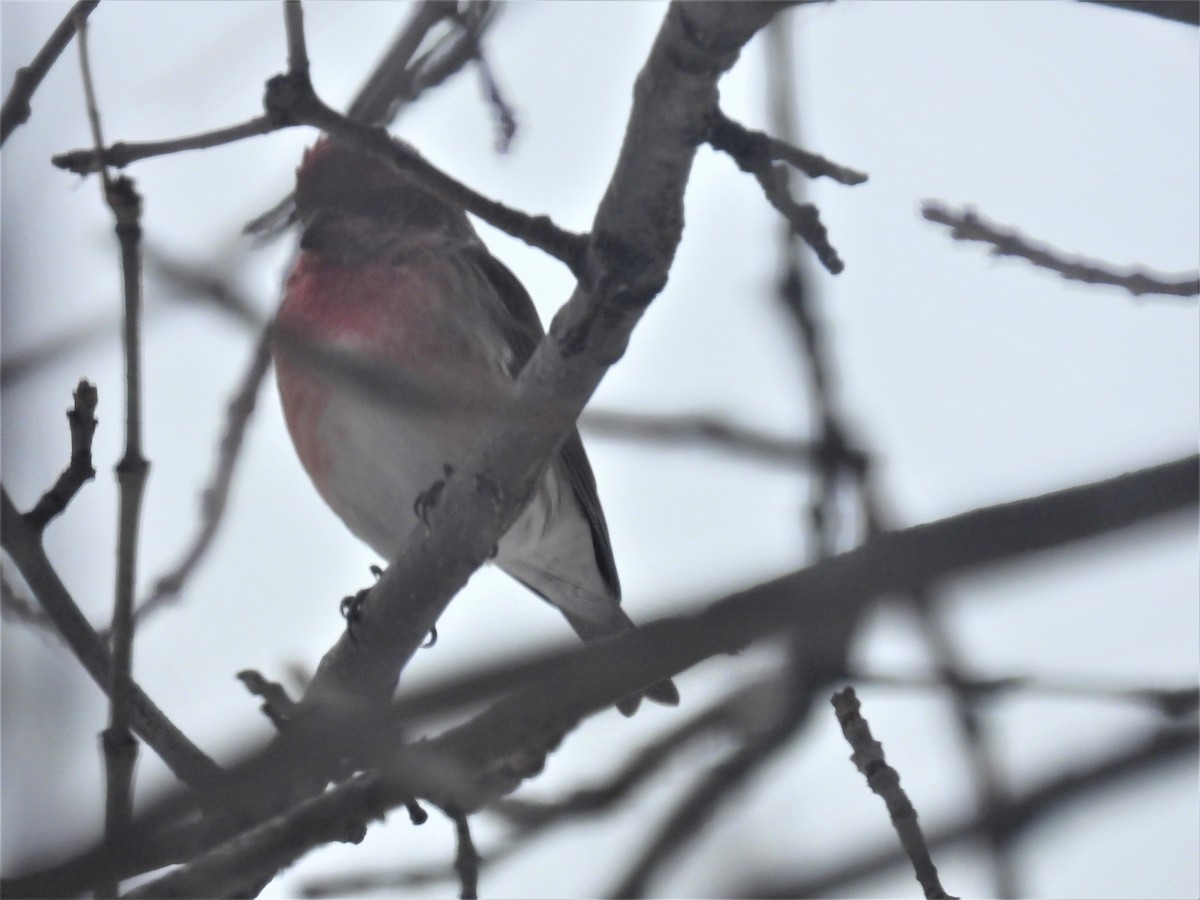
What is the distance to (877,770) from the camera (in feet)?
9.74

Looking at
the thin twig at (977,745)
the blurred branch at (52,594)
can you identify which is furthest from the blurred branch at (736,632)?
the blurred branch at (52,594)

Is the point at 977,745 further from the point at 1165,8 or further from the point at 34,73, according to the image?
the point at 34,73

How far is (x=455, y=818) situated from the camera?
313 cm

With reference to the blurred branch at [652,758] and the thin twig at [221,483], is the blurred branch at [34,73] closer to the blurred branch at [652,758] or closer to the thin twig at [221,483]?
the thin twig at [221,483]

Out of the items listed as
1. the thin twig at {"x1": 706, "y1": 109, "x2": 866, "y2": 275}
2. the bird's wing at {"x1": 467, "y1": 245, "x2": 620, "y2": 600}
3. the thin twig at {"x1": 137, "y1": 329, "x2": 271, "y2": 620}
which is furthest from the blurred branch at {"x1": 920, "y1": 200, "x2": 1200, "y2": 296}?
the bird's wing at {"x1": 467, "y1": 245, "x2": 620, "y2": 600}

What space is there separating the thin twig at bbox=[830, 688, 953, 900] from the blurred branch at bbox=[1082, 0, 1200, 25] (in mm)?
1389

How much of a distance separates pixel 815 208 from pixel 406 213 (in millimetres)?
4190

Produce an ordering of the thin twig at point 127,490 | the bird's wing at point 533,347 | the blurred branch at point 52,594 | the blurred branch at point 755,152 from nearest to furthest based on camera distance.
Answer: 1. the thin twig at point 127,490
2. the blurred branch at point 755,152
3. the blurred branch at point 52,594
4. the bird's wing at point 533,347

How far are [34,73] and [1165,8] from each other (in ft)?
7.66

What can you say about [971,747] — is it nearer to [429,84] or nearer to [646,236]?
[646,236]

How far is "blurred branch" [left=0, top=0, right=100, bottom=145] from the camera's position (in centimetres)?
325

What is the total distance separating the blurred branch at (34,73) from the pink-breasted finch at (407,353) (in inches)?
107

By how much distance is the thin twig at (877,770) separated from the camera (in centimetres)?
274

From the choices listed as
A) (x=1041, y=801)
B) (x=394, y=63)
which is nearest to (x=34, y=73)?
(x=394, y=63)
